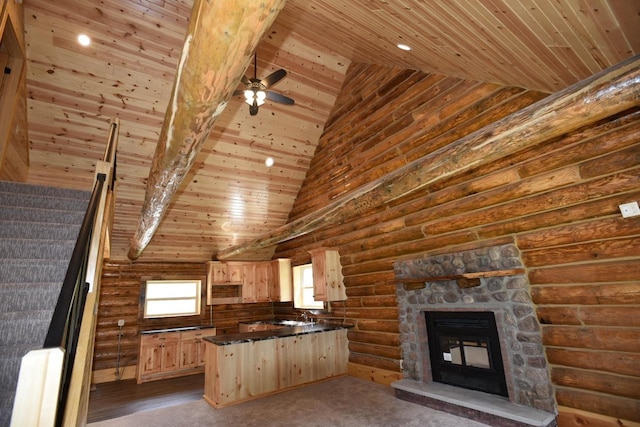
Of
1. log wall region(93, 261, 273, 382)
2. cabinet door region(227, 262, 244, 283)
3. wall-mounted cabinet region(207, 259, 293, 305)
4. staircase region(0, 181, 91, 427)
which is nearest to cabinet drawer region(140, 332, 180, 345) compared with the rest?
log wall region(93, 261, 273, 382)

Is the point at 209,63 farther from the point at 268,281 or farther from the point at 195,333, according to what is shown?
the point at 268,281

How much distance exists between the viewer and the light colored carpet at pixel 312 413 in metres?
3.84

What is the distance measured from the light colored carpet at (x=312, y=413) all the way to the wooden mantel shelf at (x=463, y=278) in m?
1.57

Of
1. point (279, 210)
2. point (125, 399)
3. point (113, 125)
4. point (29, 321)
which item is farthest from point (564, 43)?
point (125, 399)

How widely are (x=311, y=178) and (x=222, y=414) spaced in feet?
15.9

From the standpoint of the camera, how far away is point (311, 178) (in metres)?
7.41

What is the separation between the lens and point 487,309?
3.95 meters

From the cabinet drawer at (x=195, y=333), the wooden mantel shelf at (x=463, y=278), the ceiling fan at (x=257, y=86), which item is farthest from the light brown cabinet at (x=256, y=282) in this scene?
the ceiling fan at (x=257, y=86)

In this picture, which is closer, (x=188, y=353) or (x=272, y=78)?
(x=272, y=78)

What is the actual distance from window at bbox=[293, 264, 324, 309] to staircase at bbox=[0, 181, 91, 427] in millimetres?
5306

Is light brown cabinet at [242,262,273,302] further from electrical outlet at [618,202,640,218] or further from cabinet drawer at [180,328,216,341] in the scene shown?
electrical outlet at [618,202,640,218]

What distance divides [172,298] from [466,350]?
6784 mm

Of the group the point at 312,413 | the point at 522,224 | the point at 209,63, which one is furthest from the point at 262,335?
the point at 209,63

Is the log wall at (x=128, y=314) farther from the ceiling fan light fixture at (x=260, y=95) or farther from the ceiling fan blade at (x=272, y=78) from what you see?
the ceiling fan blade at (x=272, y=78)
